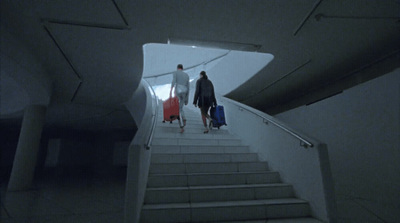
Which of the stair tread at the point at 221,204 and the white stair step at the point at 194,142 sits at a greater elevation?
the white stair step at the point at 194,142

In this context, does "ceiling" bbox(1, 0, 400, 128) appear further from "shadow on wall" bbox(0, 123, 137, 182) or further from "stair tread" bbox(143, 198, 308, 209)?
"shadow on wall" bbox(0, 123, 137, 182)

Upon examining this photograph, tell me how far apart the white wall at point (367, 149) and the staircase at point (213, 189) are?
106 cm

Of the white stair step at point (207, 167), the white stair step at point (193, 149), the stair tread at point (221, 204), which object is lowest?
the stair tread at point (221, 204)

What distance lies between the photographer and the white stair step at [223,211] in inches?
115

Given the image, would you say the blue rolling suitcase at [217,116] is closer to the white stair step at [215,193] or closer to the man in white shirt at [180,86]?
the man in white shirt at [180,86]

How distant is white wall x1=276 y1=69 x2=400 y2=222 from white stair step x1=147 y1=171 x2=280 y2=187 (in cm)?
125

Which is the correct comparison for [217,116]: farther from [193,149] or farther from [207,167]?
[207,167]

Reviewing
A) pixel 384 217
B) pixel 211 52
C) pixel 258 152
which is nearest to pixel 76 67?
pixel 258 152

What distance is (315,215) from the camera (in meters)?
3.13

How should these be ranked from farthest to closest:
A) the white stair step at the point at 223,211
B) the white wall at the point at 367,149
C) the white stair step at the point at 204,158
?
the white stair step at the point at 204,158 < the white wall at the point at 367,149 < the white stair step at the point at 223,211

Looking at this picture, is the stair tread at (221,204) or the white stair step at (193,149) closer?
the stair tread at (221,204)

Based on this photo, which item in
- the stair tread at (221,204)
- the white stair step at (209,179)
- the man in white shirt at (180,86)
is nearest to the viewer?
the stair tread at (221,204)

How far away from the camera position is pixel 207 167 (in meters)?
4.23

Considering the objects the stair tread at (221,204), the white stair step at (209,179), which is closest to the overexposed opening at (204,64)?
the white stair step at (209,179)
